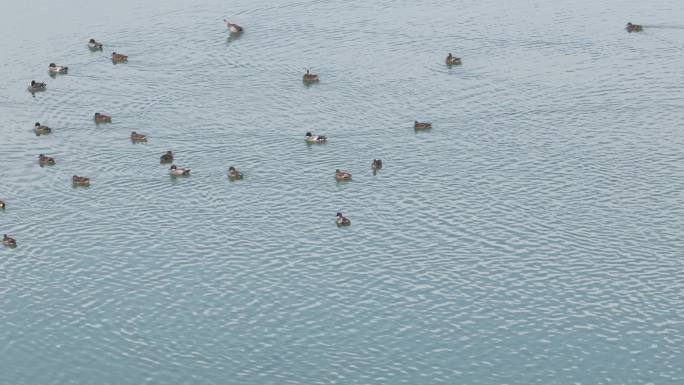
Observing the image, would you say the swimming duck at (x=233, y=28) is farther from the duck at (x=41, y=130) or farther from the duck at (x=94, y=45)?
the duck at (x=41, y=130)

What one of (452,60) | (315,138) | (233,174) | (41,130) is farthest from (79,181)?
(452,60)

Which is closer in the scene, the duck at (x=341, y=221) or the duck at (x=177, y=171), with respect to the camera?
the duck at (x=341, y=221)

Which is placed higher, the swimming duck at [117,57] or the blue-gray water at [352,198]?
the swimming duck at [117,57]

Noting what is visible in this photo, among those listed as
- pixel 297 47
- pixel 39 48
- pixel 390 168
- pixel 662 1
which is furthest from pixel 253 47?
pixel 662 1

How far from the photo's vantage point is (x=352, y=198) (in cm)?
11288

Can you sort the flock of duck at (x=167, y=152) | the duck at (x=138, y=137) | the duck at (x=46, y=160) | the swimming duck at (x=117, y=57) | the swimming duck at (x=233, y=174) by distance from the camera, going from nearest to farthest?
the flock of duck at (x=167, y=152)
the swimming duck at (x=233, y=174)
the duck at (x=46, y=160)
the duck at (x=138, y=137)
the swimming duck at (x=117, y=57)

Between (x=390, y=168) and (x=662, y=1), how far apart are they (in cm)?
5866

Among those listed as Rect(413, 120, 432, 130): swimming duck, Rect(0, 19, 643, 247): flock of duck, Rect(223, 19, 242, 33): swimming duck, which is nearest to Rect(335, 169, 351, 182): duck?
Rect(0, 19, 643, 247): flock of duck

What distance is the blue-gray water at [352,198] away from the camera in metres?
90.8

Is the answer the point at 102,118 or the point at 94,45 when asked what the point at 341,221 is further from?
the point at 94,45

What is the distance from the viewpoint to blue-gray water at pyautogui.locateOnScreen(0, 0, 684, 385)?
298 ft

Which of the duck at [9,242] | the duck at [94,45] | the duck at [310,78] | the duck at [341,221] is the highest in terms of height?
the duck at [94,45]

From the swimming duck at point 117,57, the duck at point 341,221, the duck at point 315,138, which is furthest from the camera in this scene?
the swimming duck at point 117,57

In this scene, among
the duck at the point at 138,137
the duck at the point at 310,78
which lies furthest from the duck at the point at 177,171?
the duck at the point at 310,78
